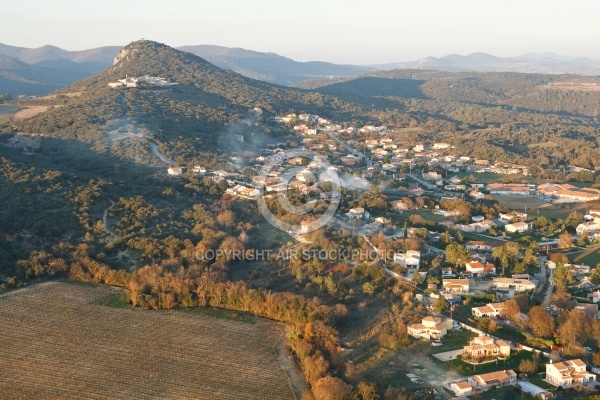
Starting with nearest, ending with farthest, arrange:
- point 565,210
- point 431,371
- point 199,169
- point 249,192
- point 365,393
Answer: point 365,393, point 431,371, point 565,210, point 249,192, point 199,169

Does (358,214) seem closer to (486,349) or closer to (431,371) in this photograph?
(486,349)

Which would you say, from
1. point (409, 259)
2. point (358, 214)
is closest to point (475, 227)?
point (358, 214)

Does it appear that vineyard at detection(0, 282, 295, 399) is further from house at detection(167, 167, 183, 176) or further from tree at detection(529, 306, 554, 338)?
house at detection(167, 167, 183, 176)

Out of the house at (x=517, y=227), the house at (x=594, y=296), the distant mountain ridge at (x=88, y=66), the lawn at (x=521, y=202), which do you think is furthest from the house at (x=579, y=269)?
the distant mountain ridge at (x=88, y=66)

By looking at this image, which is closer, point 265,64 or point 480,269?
point 480,269

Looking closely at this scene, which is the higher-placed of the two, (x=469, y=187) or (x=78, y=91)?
(x=78, y=91)

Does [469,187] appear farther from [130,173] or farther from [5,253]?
[5,253]

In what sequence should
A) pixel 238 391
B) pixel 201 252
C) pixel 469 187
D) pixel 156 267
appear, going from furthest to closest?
pixel 469 187 → pixel 201 252 → pixel 156 267 → pixel 238 391

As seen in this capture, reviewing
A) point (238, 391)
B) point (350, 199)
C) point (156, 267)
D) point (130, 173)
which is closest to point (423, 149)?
point (350, 199)

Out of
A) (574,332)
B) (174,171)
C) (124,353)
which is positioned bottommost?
(124,353)
